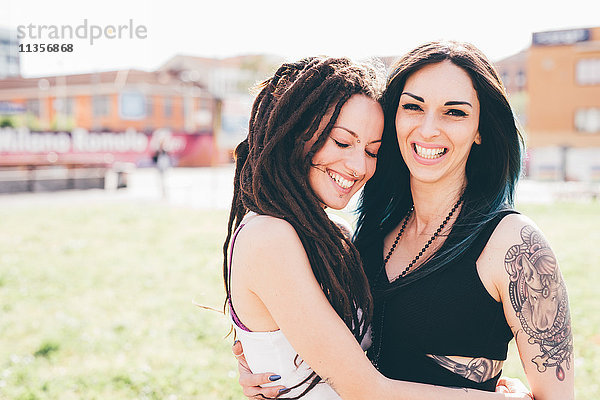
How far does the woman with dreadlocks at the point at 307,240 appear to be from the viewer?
1.94 meters

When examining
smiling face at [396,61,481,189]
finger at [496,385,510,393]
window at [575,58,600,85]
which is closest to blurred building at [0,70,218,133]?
window at [575,58,600,85]

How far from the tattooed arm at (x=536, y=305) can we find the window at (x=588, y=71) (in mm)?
42431

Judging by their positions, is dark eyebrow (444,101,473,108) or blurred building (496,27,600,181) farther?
blurred building (496,27,600,181)

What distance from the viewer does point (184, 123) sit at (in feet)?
160

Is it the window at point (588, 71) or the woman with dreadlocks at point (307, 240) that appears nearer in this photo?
the woman with dreadlocks at point (307, 240)

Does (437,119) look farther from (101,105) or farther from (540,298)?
(101,105)

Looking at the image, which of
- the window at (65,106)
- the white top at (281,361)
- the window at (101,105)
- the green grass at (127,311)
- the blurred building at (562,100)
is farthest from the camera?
the window at (65,106)

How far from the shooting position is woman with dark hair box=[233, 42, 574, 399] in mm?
2020

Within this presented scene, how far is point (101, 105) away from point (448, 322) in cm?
4715

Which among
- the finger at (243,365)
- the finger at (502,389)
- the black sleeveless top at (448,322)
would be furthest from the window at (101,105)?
the finger at (502,389)

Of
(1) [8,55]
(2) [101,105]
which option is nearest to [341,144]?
(2) [101,105]

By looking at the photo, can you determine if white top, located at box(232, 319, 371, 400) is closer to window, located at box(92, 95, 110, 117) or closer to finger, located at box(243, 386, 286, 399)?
finger, located at box(243, 386, 286, 399)

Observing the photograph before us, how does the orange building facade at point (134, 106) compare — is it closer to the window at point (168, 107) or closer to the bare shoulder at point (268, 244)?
the window at point (168, 107)

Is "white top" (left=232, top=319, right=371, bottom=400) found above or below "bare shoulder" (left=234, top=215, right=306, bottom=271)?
below
